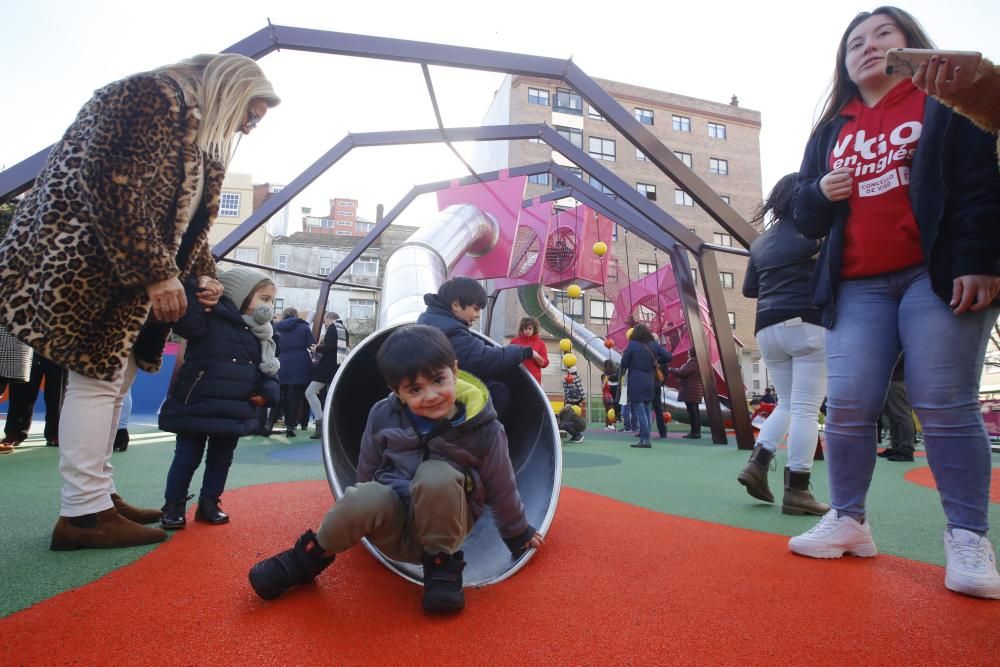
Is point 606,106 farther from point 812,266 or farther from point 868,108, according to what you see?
A: point 868,108

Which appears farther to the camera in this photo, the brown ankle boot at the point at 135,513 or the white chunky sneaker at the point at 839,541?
the brown ankle boot at the point at 135,513

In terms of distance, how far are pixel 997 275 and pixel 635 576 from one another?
1.42m

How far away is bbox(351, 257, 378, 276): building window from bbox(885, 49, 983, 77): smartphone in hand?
35.5 metres

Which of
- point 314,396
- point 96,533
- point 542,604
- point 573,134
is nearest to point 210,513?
point 96,533

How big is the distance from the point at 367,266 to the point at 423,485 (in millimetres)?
35843

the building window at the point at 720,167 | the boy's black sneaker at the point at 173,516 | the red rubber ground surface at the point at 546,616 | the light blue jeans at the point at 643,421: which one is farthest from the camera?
the building window at the point at 720,167

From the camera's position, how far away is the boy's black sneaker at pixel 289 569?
1636 mm

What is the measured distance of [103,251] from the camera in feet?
6.50

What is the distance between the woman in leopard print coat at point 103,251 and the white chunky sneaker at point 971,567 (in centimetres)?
271

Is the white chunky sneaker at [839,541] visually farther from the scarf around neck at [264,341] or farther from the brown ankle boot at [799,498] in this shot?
the scarf around neck at [264,341]

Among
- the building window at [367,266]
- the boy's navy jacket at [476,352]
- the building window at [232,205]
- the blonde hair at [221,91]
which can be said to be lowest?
the boy's navy jacket at [476,352]

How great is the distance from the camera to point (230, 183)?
31422 mm

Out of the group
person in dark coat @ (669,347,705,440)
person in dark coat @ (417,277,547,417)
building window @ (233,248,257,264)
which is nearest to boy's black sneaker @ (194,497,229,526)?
person in dark coat @ (417,277,547,417)

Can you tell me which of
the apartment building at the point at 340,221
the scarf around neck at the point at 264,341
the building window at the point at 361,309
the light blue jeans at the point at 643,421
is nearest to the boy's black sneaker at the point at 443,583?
the scarf around neck at the point at 264,341
